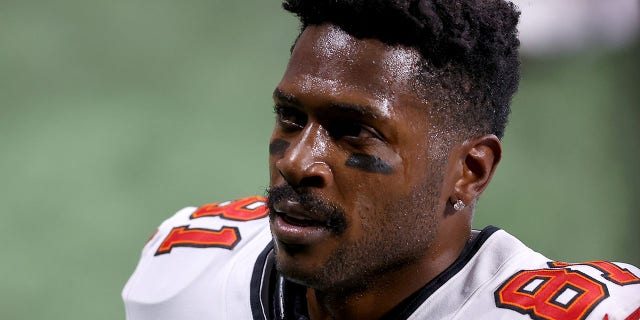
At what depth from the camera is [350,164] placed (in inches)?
47.5

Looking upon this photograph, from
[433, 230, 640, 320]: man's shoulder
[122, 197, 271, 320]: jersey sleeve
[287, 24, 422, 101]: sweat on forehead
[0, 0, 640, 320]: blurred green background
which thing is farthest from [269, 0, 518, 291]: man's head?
[0, 0, 640, 320]: blurred green background

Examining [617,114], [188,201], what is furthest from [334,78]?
[617,114]

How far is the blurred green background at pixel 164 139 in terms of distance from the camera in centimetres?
269

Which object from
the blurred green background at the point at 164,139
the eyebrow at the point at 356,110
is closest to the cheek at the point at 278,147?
the eyebrow at the point at 356,110

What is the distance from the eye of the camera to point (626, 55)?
3.20 metres

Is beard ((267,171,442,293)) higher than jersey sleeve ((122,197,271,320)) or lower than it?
higher

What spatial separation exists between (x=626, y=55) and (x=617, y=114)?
254mm

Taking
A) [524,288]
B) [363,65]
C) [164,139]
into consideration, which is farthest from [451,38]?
[164,139]

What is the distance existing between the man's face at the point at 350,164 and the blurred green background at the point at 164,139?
4.42 feet

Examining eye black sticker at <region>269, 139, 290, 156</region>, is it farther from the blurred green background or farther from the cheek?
the blurred green background

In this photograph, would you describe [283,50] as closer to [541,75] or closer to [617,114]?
[541,75]

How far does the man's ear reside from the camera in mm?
1290

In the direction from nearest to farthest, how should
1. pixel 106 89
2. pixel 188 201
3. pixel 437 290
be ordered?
pixel 437 290, pixel 188 201, pixel 106 89

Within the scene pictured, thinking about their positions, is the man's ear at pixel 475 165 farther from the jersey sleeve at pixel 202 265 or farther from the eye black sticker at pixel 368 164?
the jersey sleeve at pixel 202 265
